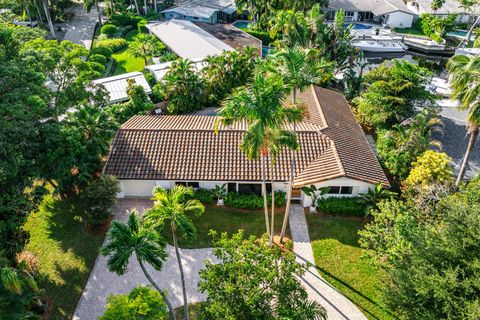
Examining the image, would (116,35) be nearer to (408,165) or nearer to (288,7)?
(288,7)

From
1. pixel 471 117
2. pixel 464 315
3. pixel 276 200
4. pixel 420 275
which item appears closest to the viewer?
pixel 464 315

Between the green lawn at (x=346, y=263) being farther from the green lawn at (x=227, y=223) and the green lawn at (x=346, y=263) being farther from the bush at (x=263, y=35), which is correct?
the bush at (x=263, y=35)

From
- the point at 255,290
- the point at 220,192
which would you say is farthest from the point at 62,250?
the point at 255,290

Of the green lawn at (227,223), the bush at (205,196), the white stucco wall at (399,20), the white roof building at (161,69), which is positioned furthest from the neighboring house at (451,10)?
the bush at (205,196)

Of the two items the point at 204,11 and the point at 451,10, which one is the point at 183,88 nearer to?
the point at 204,11

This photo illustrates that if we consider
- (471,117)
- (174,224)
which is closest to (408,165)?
(471,117)
